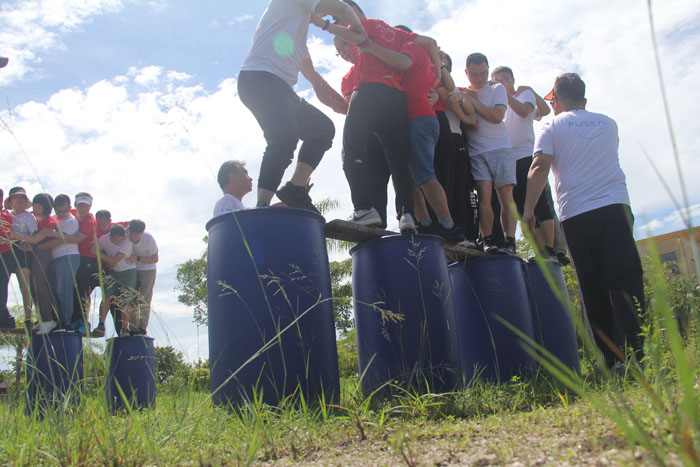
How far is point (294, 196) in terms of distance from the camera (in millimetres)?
3084

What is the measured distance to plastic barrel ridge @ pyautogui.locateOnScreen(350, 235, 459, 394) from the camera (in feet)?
8.39

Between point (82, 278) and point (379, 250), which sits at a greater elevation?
point (82, 278)

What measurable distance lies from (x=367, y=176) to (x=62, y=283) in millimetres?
3393

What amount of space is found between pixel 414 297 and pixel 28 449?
6.09 feet

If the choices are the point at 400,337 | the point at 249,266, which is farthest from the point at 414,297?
the point at 249,266

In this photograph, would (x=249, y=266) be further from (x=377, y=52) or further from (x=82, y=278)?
(x=82, y=278)

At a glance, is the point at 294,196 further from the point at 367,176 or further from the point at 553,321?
the point at 553,321

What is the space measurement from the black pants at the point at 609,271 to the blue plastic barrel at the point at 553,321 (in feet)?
2.09

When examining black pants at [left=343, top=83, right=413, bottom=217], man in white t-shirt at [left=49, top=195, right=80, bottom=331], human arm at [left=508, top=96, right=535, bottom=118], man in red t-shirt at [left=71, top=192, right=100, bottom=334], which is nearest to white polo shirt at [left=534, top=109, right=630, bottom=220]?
black pants at [left=343, top=83, right=413, bottom=217]

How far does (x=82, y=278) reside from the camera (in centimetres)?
510

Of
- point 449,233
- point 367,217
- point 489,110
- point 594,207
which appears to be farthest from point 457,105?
point 367,217

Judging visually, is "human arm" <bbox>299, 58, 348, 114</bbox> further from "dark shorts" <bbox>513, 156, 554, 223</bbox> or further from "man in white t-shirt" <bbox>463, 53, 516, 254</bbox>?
"dark shorts" <bbox>513, 156, 554, 223</bbox>

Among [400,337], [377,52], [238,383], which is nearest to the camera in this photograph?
[238,383]

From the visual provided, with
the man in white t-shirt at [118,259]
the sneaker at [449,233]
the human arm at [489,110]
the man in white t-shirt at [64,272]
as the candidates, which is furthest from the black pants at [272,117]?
the man in white t-shirt at [118,259]
